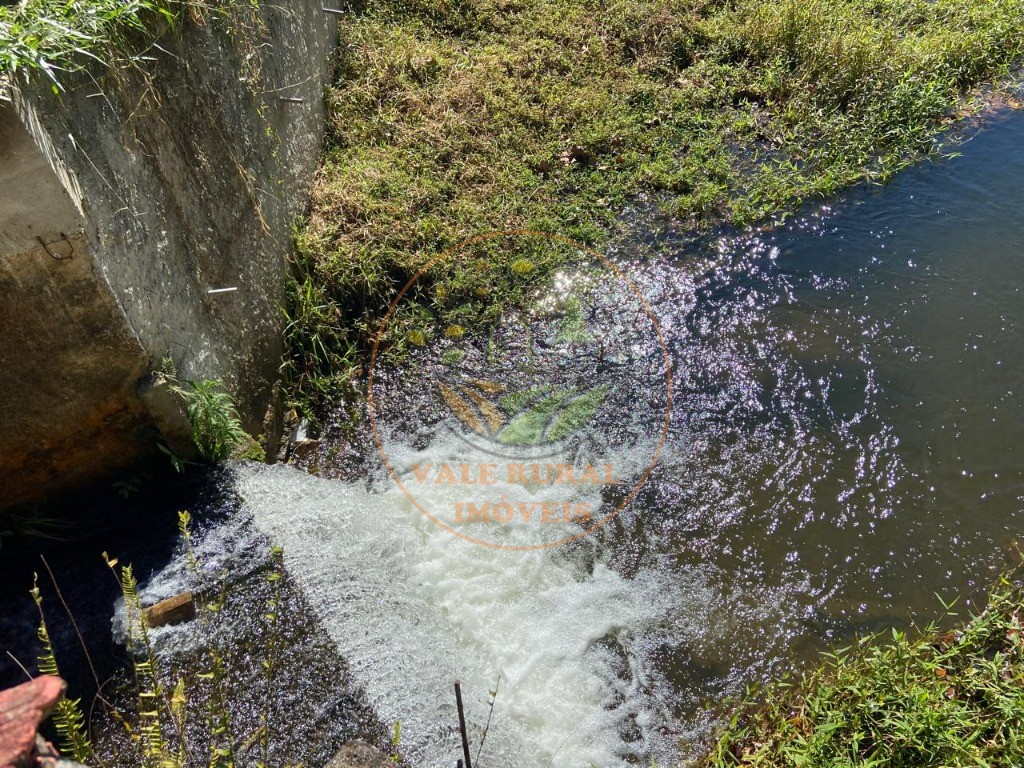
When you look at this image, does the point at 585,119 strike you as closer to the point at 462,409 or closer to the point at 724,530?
the point at 462,409

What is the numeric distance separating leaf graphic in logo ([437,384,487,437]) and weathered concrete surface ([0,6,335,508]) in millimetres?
1102

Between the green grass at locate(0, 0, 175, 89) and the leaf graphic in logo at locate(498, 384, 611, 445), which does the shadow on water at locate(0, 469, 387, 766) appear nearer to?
the leaf graphic in logo at locate(498, 384, 611, 445)

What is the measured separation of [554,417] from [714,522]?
1.16 metres

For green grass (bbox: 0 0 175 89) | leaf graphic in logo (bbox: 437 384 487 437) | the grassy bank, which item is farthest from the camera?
the grassy bank

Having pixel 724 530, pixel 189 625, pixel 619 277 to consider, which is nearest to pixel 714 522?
pixel 724 530

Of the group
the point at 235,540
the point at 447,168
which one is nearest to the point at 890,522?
the point at 235,540

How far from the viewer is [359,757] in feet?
8.95

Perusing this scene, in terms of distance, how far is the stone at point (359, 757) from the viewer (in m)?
2.69

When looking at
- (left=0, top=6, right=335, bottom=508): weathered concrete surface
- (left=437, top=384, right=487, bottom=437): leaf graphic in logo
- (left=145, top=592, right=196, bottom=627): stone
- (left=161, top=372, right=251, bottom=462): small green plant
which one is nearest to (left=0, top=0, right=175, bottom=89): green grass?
(left=0, top=6, right=335, bottom=508): weathered concrete surface

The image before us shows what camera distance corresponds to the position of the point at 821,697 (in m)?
3.09

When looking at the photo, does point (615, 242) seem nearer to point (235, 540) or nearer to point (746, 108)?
point (746, 108)

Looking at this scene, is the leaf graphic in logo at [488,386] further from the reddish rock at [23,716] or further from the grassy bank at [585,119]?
the reddish rock at [23,716]

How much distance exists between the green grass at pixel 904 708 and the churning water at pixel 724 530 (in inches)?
6.5

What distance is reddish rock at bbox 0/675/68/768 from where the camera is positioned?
1.20 meters
